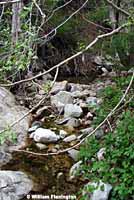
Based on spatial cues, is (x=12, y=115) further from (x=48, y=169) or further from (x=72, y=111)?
(x=48, y=169)

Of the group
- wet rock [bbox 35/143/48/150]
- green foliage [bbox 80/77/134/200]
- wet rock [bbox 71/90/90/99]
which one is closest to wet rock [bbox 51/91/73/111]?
wet rock [bbox 71/90/90/99]

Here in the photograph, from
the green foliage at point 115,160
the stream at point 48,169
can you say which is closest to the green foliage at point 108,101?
the green foliage at point 115,160

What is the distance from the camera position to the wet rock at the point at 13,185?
3.36 metres

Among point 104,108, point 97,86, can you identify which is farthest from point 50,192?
point 97,86

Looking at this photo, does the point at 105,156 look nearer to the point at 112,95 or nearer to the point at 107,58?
the point at 112,95

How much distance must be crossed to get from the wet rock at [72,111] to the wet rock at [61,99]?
217 millimetres

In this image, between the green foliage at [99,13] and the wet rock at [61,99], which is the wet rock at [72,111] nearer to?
the wet rock at [61,99]

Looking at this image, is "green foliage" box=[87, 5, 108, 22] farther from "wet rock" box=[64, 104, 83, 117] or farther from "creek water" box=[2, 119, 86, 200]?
"creek water" box=[2, 119, 86, 200]

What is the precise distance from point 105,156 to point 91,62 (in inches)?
178

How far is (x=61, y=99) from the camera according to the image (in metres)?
5.88

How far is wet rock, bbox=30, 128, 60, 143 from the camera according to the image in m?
4.51

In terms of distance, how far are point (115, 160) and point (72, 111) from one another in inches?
77.7

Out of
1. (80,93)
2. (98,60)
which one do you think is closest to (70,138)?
(80,93)

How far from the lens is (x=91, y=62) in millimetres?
7910
